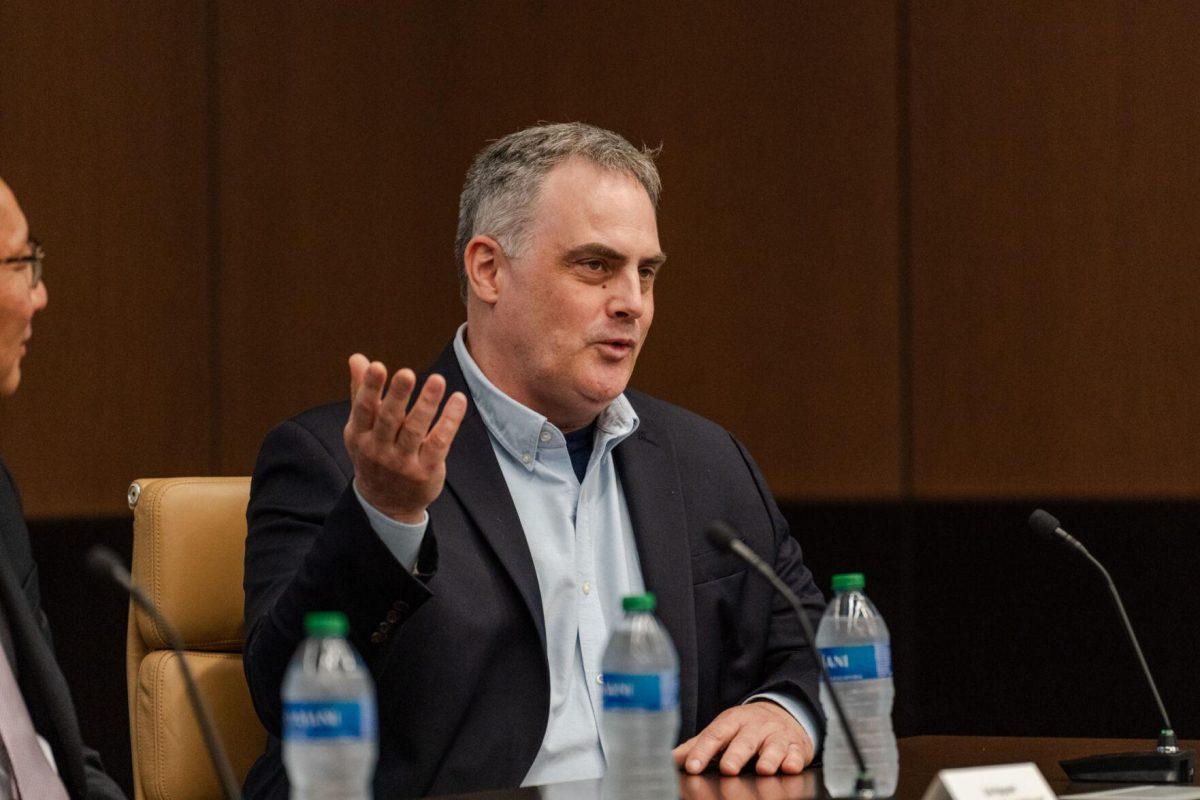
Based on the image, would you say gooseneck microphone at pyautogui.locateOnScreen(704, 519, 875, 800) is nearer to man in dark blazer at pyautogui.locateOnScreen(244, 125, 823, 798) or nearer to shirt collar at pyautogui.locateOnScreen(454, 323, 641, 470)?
man in dark blazer at pyautogui.locateOnScreen(244, 125, 823, 798)

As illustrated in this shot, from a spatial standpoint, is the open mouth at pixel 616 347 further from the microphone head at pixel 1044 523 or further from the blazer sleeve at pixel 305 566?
the microphone head at pixel 1044 523

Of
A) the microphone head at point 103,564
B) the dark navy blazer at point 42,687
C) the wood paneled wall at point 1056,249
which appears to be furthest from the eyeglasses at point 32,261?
the wood paneled wall at point 1056,249

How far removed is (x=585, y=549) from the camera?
2.41m

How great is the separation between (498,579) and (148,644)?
0.55m

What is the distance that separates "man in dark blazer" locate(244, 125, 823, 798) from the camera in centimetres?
189

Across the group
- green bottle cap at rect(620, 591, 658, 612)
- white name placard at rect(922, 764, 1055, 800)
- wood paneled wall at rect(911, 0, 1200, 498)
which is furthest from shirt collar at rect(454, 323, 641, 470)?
wood paneled wall at rect(911, 0, 1200, 498)

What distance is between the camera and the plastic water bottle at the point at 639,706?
154 cm

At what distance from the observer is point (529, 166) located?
2.58m

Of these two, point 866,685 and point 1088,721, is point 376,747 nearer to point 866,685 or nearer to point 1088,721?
point 866,685

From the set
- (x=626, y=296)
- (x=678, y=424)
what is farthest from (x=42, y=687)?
(x=678, y=424)

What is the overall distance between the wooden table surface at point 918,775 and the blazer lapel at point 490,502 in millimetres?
376

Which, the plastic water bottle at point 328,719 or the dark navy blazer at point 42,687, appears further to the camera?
the dark navy blazer at point 42,687

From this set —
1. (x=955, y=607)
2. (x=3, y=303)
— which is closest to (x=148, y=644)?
(x=3, y=303)

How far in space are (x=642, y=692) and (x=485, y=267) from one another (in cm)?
122
